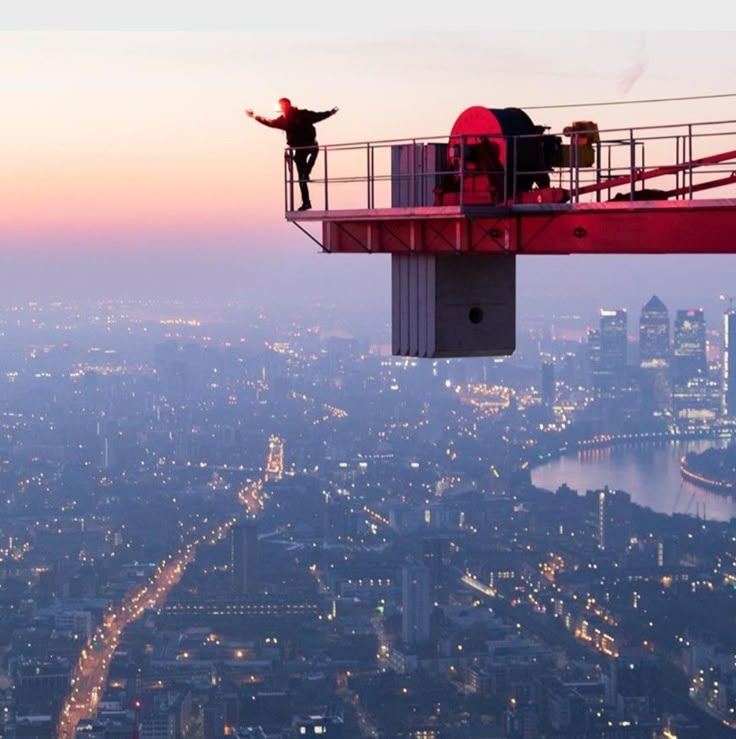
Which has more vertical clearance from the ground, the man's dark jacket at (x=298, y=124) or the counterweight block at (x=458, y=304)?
the man's dark jacket at (x=298, y=124)

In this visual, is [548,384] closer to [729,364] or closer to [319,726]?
[729,364]

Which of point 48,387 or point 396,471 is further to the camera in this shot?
point 48,387

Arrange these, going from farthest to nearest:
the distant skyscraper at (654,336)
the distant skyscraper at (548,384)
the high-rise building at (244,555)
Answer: the distant skyscraper at (548,384) < the distant skyscraper at (654,336) < the high-rise building at (244,555)

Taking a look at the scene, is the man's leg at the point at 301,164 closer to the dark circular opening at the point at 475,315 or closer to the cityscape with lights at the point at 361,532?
the dark circular opening at the point at 475,315

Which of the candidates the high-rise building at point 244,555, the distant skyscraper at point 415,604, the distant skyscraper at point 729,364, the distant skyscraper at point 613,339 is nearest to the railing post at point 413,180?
the distant skyscraper at point 415,604

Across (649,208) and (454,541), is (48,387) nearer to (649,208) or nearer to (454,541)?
(454,541)

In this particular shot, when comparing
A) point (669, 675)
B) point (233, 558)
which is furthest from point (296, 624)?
point (669, 675)

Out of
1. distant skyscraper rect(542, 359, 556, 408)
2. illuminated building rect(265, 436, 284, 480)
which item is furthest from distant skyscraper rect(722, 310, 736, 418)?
illuminated building rect(265, 436, 284, 480)
